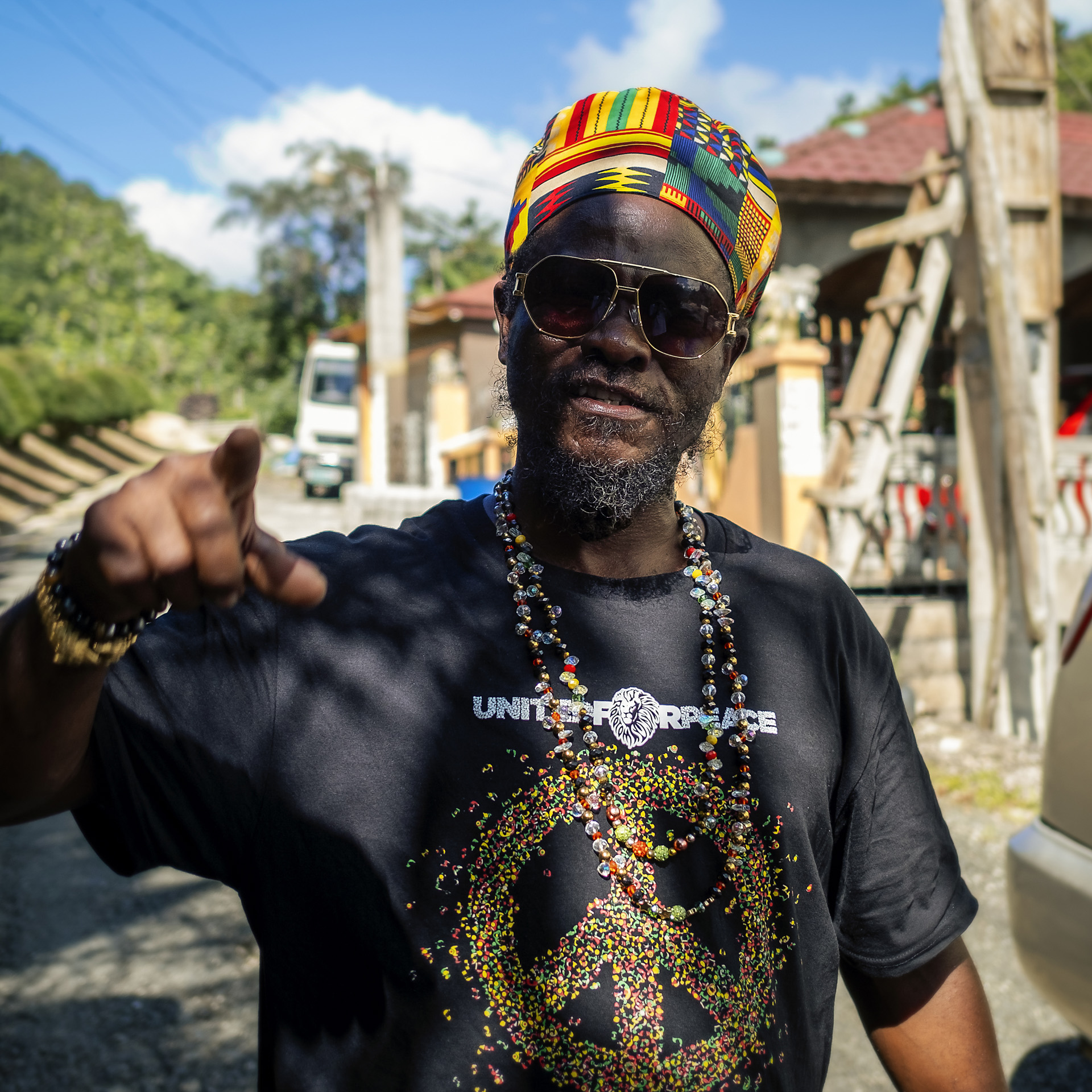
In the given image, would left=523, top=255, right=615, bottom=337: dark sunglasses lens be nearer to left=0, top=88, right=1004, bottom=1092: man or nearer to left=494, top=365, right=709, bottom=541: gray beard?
left=0, top=88, right=1004, bottom=1092: man

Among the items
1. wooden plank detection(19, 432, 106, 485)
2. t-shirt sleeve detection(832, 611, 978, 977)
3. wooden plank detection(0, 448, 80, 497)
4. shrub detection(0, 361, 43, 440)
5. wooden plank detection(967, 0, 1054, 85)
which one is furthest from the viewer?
wooden plank detection(19, 432, 106, 485)

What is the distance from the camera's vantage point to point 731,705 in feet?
4.61

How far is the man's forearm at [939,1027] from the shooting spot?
1524mm

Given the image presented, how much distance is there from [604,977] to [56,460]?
22.7 metres

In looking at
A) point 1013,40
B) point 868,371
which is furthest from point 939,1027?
point 1013,40

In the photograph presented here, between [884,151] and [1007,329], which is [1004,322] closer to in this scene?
[1007,329]

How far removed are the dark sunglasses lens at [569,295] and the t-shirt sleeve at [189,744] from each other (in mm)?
622

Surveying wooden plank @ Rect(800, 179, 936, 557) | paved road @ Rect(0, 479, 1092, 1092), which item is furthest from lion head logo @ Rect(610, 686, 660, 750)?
wooden plank @ Rect(800, 179, 936, 557)

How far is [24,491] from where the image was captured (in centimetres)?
1769

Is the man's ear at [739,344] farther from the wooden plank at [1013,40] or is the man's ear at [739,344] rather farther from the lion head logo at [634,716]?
the wooden plank at [1013,40]

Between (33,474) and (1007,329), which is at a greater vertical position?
(1007,329)

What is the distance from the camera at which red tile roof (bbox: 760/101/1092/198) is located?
29.5 feet

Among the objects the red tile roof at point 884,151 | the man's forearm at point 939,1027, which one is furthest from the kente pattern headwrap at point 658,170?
the red tile roof at point 884,151

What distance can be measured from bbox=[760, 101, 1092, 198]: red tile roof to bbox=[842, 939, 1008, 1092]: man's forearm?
26.8ft
